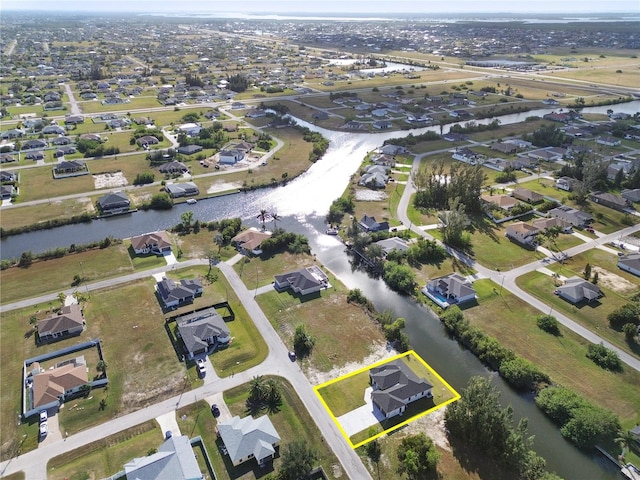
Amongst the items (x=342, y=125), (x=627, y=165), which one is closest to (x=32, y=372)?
(x=342, y=125)

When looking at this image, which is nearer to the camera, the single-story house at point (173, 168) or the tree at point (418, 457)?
the tree at point (418, 457)

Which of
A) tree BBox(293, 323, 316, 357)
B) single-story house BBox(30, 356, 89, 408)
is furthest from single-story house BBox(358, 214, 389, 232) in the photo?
single-story house BBox(30, 356, 89, 408)

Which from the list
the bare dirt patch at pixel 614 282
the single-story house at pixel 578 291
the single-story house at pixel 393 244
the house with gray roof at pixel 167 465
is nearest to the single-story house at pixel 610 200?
the bare dirt patch at pixel 614 282

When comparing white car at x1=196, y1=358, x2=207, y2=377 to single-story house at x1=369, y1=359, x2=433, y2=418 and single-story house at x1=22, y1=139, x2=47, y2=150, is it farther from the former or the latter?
single-story house at x1=22, y1=139, x2=47, y2=150

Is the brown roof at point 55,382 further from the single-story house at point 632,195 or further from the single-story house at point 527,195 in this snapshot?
the single-story house at point 632,195

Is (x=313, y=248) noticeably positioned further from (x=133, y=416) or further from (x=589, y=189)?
(x=589, y=189)

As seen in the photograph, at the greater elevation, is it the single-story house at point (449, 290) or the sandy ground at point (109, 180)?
the single-story house at point (449, 290)

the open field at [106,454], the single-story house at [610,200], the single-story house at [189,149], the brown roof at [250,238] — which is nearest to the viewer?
the open field at [106,454]

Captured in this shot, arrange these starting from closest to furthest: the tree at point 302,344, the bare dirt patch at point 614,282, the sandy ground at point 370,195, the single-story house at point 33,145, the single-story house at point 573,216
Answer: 1. the tree at point 302,344
2. the bare dirt patch at point 614,282
3. the single-story house at point 573,216
4. the sandy ground at point 370,195
5. the single-story house at point 33,145

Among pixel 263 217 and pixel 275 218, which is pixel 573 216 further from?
pixel 263 217
